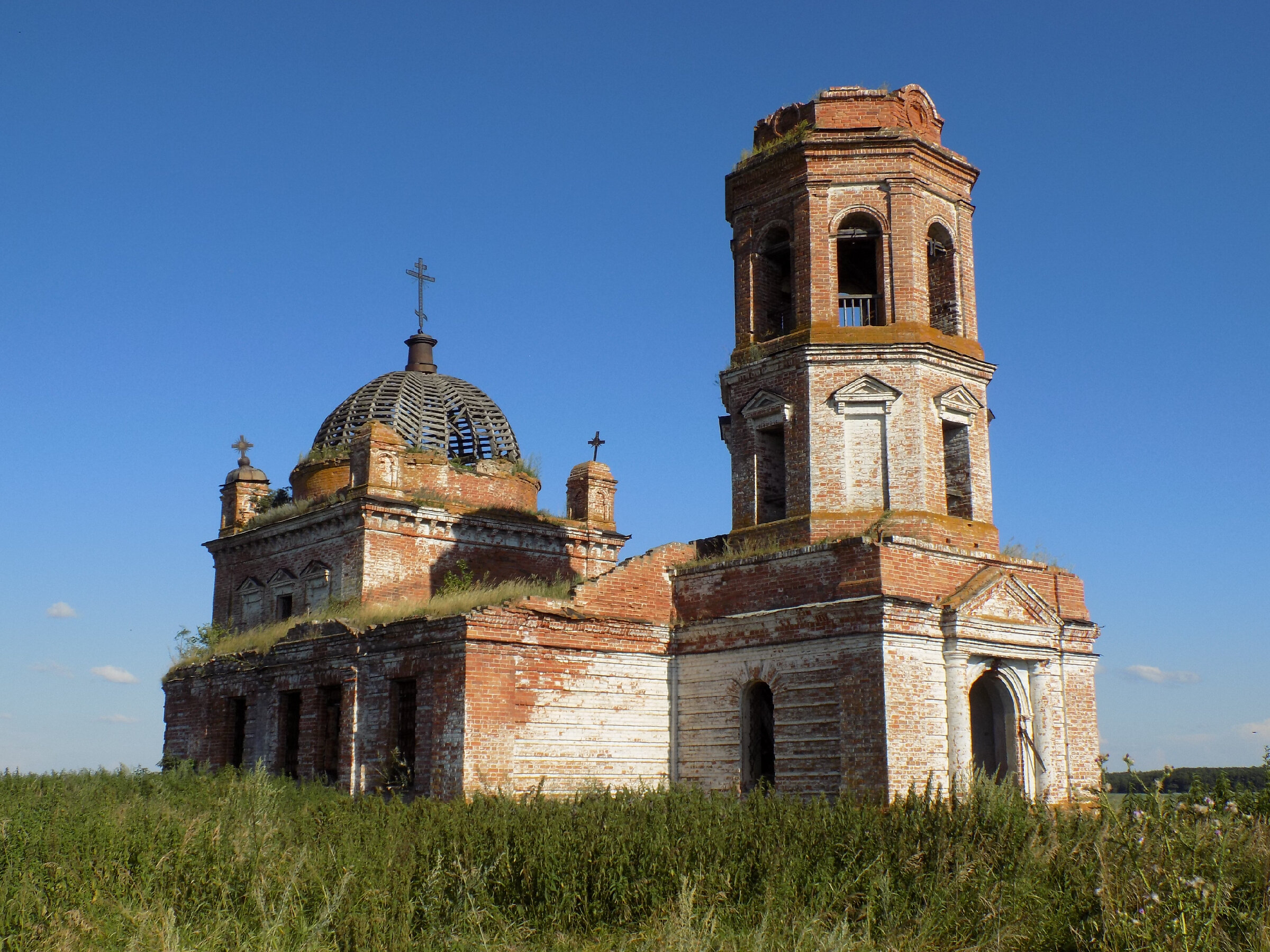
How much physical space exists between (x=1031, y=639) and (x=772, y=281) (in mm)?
7233

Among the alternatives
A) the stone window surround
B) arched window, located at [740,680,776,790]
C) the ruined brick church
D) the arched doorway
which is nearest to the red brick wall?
the ruined brick church

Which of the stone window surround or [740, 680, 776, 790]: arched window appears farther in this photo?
the stone window surround

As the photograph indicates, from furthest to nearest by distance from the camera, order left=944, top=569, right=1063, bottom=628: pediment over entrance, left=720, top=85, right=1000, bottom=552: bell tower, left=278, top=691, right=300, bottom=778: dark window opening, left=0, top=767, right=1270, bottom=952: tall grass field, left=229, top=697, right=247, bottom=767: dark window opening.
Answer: left=229, top=697, right=247, bottom=767: dark window opening
left=278, top=691, right=300, bottom=778: dark window opening
left=720, top=85, right=1000, bottom=552: bell tower
left=944, top=569, right=1063, bottom=628: pediment over entrance
left=0, top=767, right=1270, bottom=952: tall grass field

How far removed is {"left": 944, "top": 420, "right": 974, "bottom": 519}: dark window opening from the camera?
18.0 metres

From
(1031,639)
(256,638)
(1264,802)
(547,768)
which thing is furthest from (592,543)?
(1264,802)

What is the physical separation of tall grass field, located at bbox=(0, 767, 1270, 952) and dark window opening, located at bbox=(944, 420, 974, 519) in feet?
23.7

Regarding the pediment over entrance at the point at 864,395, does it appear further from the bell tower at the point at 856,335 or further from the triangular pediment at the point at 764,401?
the triangular pediment at the point at 764,401

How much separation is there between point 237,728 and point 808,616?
1178 centimetres

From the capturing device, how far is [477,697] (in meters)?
16.0

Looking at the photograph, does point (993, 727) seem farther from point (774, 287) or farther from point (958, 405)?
point (774, 287)

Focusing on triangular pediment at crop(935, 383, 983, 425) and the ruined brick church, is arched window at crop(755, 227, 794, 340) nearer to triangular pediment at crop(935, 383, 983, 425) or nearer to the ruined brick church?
the ruined brick church

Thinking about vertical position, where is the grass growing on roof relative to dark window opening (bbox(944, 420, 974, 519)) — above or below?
below

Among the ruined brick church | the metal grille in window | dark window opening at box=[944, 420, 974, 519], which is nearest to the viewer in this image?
the ruined brick church

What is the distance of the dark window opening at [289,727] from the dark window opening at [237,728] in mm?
1588
